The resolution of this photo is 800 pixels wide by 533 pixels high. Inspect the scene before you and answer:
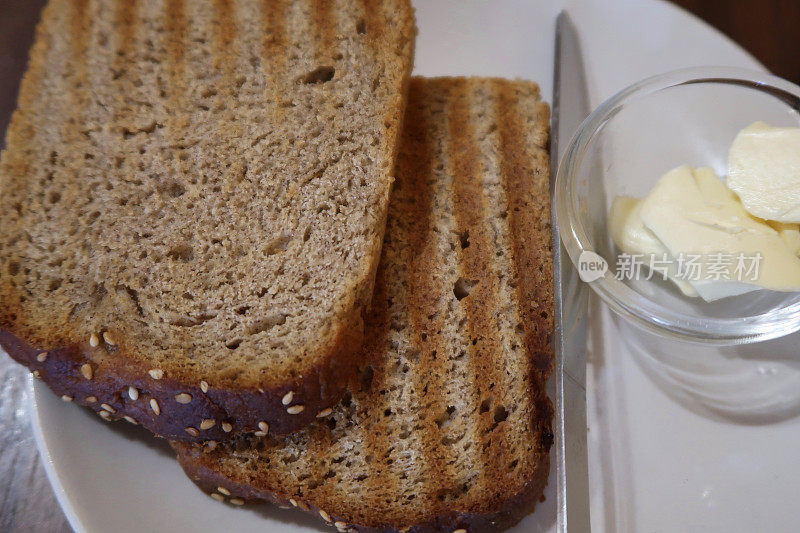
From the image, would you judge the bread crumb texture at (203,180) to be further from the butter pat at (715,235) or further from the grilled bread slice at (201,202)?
the butter pat at (715,235)

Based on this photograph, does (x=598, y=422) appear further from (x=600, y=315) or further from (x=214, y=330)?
(x=214, y=330)

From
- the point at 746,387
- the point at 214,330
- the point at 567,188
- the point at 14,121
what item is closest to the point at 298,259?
the point at 214,330

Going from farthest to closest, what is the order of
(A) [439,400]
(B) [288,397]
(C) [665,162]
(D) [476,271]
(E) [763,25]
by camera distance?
1. (E) [763,25]
2. (C) [665,162]
3. (D) [476,271]
4. (A) [439,400]
5. (B) [288,397]

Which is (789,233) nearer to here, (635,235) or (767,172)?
(767,172)

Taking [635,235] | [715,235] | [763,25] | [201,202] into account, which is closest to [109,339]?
[201,202]

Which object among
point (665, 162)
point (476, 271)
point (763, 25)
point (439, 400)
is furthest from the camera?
point (763, 25)

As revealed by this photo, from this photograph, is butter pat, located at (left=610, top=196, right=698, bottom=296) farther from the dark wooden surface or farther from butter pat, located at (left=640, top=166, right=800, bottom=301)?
the dark wooden surface

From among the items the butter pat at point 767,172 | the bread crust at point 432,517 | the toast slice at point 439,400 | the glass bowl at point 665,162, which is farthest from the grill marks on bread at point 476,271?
the butter pat at point 767,172
